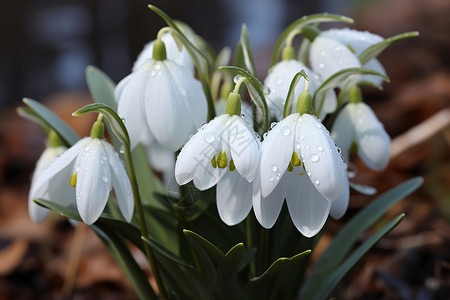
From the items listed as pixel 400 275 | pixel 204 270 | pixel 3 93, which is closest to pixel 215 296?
pixel 204 270

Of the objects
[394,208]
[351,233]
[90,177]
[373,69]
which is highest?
[373,69]

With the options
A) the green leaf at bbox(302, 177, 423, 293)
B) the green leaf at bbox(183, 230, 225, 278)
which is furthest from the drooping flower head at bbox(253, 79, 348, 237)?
the green leaf at bbox(302, 177, 423, 293)

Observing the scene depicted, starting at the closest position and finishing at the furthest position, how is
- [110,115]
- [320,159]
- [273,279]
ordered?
[320,159] < [110,115] < [273,279]

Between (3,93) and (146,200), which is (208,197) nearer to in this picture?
(146,200)

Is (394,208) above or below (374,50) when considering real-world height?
below


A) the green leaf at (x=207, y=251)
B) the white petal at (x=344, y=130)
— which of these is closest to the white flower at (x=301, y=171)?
the green leaf at (x=207, y=251)

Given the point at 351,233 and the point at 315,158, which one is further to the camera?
the point at 351,233

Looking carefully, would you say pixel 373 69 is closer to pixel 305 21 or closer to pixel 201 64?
pixel 305 21

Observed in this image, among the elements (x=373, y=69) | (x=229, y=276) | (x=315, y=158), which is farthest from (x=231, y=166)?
(x=373, y=69)
